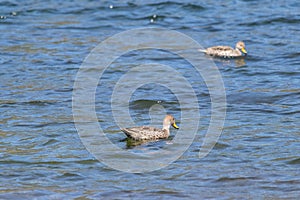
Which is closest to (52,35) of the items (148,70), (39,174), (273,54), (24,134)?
(148,70)

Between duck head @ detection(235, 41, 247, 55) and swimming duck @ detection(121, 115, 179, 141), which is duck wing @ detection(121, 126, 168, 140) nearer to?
swimming duck @ detection(121, 115, 179, 141)

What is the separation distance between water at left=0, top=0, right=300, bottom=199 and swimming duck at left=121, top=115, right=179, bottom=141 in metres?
0.14

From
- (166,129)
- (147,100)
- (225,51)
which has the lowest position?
(166,129)

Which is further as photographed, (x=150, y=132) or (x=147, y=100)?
(x=147, y=100)

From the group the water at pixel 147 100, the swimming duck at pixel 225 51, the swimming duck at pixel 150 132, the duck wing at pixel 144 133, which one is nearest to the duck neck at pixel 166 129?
the swimming duck at pixel 150 132

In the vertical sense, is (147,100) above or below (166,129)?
above

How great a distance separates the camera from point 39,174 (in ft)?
32.3

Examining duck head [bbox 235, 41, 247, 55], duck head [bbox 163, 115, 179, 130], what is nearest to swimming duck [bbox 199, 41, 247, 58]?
duck head [bbox 235, 41, 247, 55]

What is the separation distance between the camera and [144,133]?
11258mm

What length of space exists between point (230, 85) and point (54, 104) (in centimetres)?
327

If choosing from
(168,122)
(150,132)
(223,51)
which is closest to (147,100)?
(168,122)

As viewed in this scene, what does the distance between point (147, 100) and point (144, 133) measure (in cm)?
236

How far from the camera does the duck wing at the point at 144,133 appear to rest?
11.2 meters

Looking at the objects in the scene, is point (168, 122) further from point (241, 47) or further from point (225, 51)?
point (241, 47)
